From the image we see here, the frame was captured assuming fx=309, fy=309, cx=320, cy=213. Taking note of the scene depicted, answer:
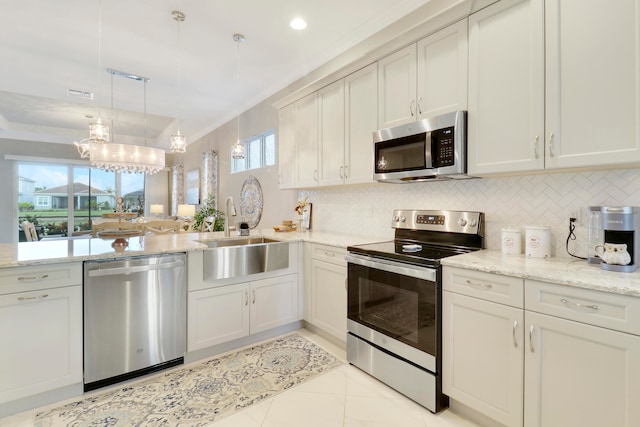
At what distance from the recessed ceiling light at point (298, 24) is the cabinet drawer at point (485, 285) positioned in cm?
253

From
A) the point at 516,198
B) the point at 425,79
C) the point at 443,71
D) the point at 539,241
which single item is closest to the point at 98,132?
the point at 425,79

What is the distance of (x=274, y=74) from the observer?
4.06m

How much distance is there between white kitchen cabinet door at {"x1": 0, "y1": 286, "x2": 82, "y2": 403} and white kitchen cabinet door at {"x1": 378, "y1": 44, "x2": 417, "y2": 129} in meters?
2.51

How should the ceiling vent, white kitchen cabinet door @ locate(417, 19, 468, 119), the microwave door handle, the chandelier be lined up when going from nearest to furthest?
white kitchen cabinet door @ locate(417, 19, 468, 119) → the microwave door handle → the chandelier → the ceiling vent

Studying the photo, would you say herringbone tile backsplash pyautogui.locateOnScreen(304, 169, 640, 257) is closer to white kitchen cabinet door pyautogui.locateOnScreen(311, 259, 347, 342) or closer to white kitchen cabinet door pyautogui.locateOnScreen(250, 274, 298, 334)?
white kitchen cabinet door pyautogui.locateOnScreen(311, 259, 347, 342)

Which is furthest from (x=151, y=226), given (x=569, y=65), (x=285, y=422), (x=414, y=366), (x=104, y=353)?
(x=569, y=65)

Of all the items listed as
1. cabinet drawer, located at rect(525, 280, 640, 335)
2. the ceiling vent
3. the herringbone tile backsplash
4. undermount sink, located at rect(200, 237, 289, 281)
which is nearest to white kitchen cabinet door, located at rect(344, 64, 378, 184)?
the herringbone tile backsplash

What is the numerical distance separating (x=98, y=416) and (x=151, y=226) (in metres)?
4.27

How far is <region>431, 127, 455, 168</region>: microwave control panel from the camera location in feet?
6.63

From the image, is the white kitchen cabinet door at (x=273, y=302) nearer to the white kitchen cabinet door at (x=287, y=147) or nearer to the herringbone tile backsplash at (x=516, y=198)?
the herringbone tile backsplash at (x=516, y=198)

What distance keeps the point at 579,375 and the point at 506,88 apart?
149cm

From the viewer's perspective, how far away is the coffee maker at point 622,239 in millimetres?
1447

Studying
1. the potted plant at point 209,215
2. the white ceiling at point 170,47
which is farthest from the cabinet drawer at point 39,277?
the potted plant at point 209,215

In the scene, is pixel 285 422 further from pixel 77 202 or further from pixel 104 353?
pixel 77 202
